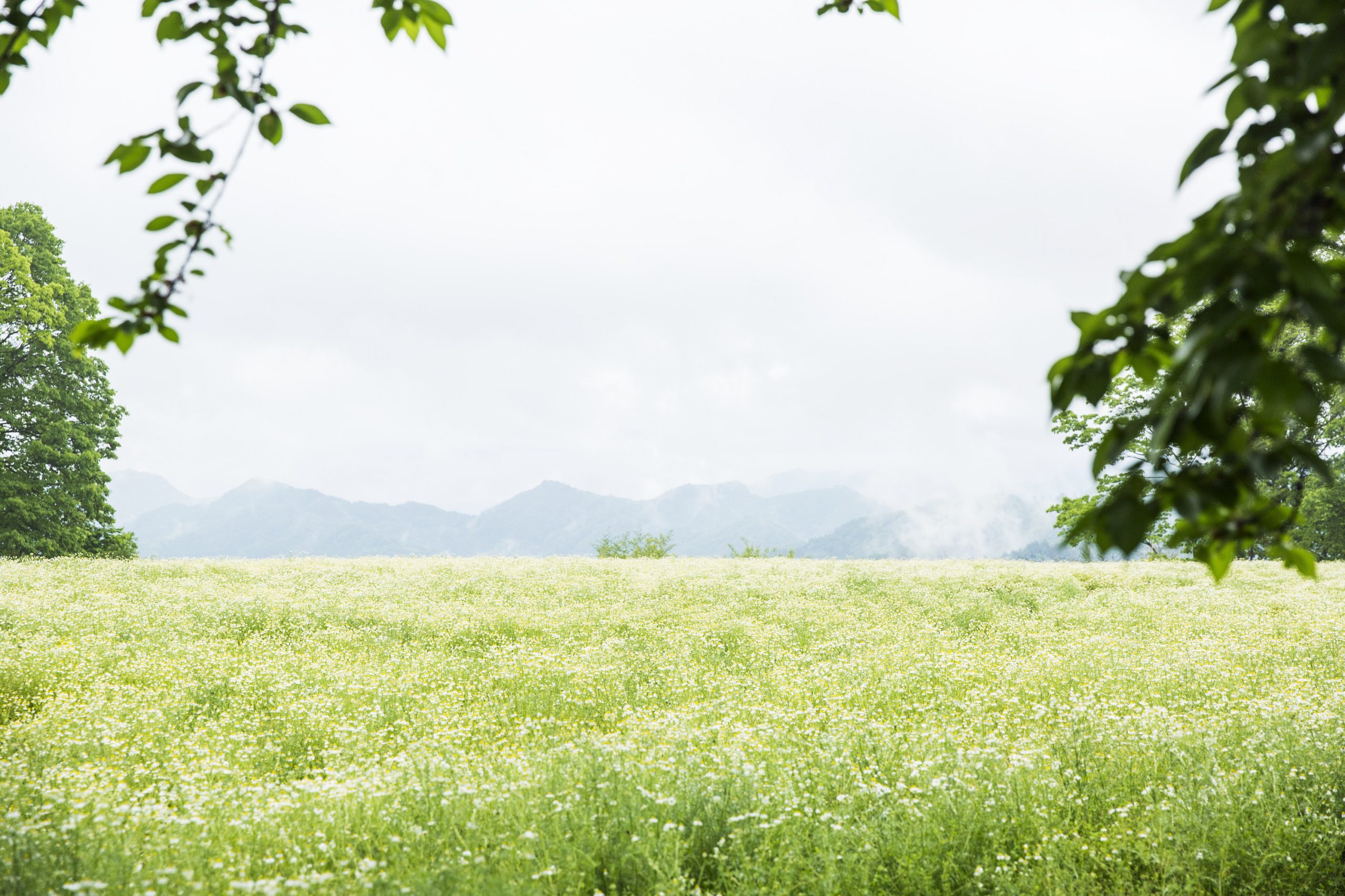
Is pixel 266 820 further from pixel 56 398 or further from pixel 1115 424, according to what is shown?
pixel 56 398

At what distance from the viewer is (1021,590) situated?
18.9 meters

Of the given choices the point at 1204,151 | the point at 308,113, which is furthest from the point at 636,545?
the point at 1204,151

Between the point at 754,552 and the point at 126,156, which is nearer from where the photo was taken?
the point at 126,156

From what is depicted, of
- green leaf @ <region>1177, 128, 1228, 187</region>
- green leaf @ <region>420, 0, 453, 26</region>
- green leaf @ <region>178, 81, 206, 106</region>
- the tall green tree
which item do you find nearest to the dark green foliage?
green leaf @ <region>1177, 128, 1228, 187</region>

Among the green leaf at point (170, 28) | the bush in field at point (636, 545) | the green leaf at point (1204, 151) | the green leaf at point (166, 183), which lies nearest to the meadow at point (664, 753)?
the green leaf at point (166, 183)

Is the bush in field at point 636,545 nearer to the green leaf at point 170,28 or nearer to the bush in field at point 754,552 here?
the bush in field at point 754,552

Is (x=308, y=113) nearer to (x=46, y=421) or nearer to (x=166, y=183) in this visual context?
(x=166, y=183)

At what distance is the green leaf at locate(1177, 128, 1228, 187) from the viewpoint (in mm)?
1789

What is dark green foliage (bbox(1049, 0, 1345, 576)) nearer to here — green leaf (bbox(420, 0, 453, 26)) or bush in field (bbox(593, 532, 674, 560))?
green leaf (bbox(420, 0, 453, 26))

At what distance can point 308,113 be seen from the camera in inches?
116

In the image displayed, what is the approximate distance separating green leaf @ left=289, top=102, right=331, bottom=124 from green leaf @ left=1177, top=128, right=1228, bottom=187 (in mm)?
2992

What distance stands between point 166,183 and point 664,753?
5502 mm

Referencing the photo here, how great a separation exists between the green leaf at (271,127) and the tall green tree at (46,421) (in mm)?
34606

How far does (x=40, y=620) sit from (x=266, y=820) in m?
11.5
